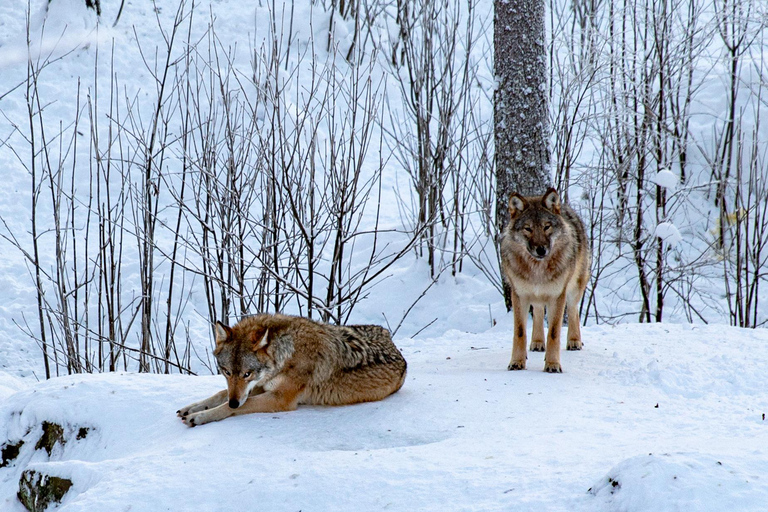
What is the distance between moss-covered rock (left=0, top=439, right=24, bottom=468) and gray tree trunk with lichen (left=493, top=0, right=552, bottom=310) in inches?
227

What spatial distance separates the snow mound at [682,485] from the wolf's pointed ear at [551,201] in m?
3.17

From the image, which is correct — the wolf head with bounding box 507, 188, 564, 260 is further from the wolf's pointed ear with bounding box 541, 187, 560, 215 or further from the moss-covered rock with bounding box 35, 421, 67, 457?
the moss-covered rock with bounding box 35, 421, 67, 457

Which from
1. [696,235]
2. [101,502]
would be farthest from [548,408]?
[696,235]

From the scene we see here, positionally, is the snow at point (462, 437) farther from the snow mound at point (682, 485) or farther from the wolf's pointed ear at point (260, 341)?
the wolf's pointed ear at point (260, 341)

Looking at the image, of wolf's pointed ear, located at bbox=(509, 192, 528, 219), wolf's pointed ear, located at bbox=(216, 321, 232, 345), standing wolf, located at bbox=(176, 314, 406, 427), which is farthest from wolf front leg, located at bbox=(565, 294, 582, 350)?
wolf's pointed ear, located at bbox=(216, 321, 232, 345)

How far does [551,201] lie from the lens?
6266 millimetres

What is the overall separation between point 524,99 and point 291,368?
201 inches

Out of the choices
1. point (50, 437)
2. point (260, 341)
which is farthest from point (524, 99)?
point (50, 437)

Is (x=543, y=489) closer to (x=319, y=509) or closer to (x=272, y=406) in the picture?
(x=319, y=509)

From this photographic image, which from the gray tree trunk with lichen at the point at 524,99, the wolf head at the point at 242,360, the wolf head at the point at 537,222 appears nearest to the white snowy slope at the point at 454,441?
the wolf head at the point at 242,360

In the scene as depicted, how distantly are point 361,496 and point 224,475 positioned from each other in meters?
0.82

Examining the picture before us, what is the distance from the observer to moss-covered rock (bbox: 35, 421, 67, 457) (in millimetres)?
5230

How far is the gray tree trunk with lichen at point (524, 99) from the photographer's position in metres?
8.73

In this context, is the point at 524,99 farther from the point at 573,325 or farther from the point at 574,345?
the point at 574,345
